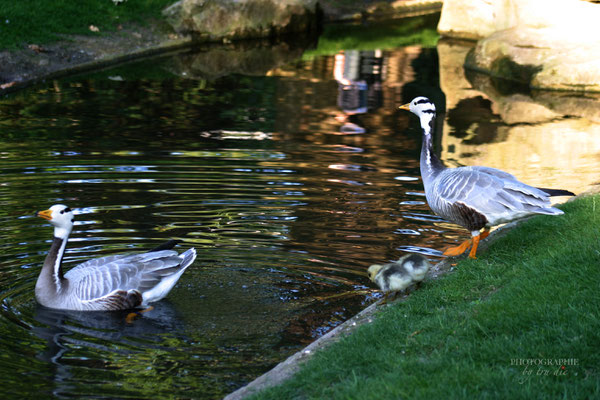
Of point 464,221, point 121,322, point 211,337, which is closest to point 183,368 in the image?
point 211,337

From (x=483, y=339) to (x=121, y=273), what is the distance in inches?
179

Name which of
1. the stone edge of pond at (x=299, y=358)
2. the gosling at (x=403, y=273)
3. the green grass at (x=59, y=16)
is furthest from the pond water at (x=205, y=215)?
the green grass at (x=59, y=16)

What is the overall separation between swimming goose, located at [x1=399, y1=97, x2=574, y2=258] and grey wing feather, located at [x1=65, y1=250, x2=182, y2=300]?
3.23 meters

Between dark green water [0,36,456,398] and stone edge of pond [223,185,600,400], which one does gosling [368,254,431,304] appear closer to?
stone edge of pond [223,185,600,400]

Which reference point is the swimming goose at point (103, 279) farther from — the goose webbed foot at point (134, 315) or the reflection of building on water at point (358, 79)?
the reflection of building on water at point (358, 79)

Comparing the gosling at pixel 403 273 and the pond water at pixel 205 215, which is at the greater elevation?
the gosling at pixel 403 273

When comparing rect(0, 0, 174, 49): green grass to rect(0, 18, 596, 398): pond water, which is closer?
rect(0, 18, 596, 398): pond water

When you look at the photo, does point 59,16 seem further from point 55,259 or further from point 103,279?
point 103,279

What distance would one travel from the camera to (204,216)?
12.2m

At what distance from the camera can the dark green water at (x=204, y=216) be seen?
309 inches

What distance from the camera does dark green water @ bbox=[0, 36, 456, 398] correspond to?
7.86m

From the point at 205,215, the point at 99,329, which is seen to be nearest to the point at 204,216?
the point at 205,215

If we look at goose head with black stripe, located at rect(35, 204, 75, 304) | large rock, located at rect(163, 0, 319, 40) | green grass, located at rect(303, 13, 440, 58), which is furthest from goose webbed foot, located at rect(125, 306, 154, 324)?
Result: large rock, located at rect(163, 0, 319, 40)

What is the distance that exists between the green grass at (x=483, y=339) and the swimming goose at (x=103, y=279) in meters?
2.88
